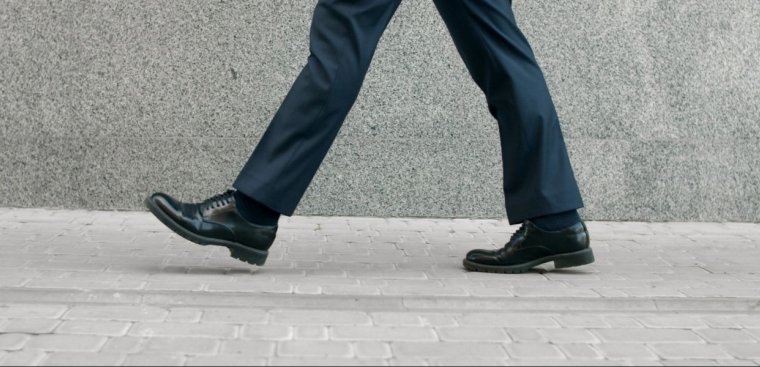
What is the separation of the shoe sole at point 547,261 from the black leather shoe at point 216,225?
0.80 m

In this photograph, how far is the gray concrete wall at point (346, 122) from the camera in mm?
5727

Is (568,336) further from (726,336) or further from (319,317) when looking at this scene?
(319,317)

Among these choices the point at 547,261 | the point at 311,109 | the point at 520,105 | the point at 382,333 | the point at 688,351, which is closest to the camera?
the point at 688,351

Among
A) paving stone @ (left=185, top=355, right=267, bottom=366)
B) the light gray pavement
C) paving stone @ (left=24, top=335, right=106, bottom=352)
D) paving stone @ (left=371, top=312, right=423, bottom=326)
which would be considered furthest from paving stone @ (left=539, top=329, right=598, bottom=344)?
paving stone @ (left=24, top=335, right=106, bottom=352)

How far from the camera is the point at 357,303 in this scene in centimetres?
362

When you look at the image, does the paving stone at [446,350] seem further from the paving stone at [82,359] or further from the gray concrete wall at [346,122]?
the gray concrete wall at [346,122]

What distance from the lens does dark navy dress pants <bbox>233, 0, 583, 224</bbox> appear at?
3887mm

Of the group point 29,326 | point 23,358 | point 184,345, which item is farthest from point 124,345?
point 29,326

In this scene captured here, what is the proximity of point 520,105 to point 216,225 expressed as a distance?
1.14 meters

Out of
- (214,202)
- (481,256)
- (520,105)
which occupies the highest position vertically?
(520,105)

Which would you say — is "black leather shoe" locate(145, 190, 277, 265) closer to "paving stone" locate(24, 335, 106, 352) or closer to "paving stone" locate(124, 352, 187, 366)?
"paving stone" locate(24, 335, 106, 352)

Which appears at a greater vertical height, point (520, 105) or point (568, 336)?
point (520, 105)

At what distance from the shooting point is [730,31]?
236 inches

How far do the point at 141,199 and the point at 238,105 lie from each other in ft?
2.17
